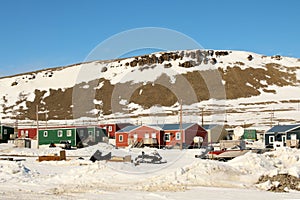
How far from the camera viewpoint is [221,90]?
131250 millimetres

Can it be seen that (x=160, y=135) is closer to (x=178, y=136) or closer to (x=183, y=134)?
(x=178, y=136)

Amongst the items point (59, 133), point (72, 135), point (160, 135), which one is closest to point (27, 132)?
point (59, 133)

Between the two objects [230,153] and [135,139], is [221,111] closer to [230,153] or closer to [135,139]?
[135,139]

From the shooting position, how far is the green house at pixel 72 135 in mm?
54594

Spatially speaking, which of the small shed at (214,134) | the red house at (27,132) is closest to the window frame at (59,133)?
the red house at (27,132)

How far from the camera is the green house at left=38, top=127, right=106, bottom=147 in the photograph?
179 ft

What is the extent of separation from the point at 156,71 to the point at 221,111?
42.6 m

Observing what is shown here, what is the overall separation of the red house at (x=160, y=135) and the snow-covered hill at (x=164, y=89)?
3978 cm

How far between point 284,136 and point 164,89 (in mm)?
84402

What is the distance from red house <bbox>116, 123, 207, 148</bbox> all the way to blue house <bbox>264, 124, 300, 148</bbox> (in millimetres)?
7998

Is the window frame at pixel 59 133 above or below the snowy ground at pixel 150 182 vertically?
above

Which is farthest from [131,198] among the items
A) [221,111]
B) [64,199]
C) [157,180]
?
[221,111]

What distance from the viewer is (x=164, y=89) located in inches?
5123

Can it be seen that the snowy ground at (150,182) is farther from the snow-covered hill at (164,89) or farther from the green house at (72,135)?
the snow-covered hill at (164,89)
